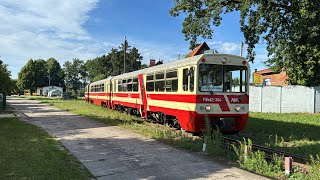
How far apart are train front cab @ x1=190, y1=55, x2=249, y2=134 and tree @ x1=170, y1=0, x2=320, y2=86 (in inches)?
319

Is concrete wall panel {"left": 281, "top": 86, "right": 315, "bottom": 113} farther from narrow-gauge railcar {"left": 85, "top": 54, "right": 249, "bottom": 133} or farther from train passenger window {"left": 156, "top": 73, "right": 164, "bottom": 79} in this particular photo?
narrow-gauge railcar {"left": 85, "top": 54, "right": 249, "bottom": 133}

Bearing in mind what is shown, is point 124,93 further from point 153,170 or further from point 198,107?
point 153,170

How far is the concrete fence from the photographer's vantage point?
1047 inches

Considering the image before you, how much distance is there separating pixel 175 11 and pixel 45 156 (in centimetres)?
1778

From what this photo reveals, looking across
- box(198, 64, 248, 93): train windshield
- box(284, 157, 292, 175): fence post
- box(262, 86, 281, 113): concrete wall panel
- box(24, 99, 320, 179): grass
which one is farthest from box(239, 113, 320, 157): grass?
box(262, 86, 281, 113): concrete wall panel

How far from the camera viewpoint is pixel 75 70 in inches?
5172

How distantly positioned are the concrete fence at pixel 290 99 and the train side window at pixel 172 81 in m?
15.4

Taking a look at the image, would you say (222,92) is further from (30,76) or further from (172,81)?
(30,76)

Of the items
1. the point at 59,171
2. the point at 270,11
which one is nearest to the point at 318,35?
the point at 270,11

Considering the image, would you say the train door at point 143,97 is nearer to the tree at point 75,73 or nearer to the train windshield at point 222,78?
the train windshield at point 222,78

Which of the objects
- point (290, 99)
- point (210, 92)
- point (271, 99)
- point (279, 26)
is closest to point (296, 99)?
point (290, 99)

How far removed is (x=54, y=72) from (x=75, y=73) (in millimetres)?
7797

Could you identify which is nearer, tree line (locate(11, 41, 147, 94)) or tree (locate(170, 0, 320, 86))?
tree (locate(170, 0, 320, 86))

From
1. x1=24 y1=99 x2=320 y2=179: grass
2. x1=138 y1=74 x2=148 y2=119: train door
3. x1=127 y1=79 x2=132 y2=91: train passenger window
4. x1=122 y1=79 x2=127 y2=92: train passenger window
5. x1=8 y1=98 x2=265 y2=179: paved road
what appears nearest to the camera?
x1=8 y1=98 x2=265 y2=179: paved road
